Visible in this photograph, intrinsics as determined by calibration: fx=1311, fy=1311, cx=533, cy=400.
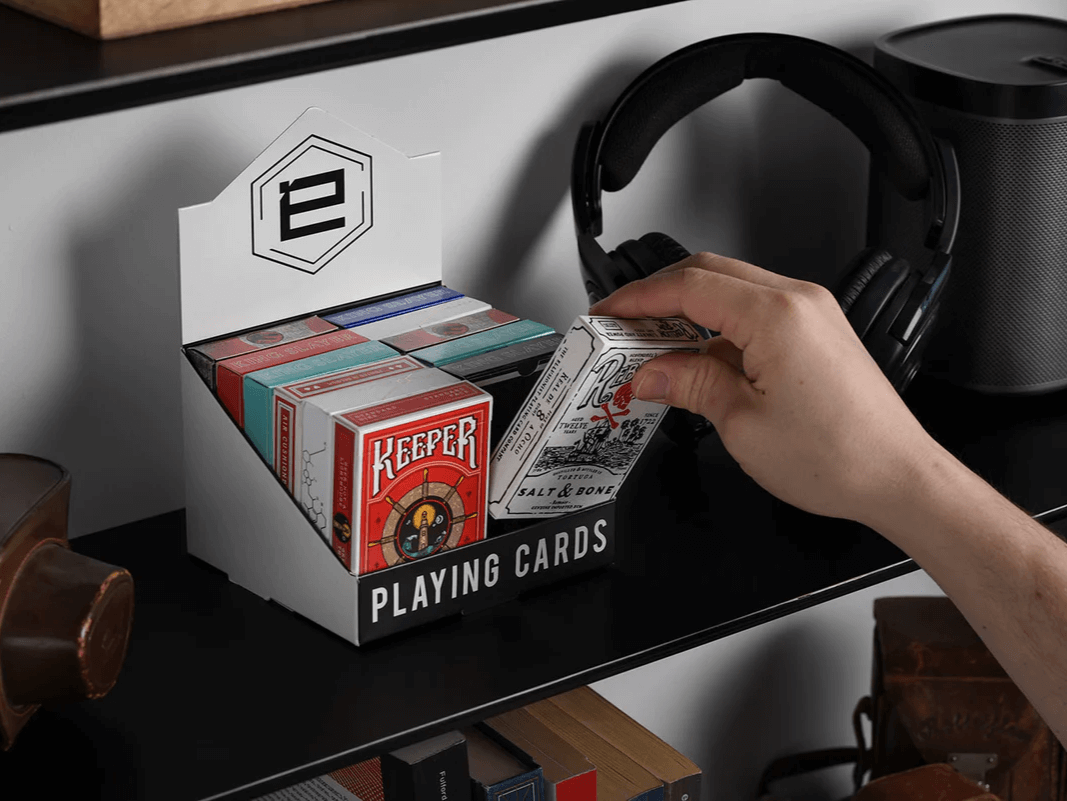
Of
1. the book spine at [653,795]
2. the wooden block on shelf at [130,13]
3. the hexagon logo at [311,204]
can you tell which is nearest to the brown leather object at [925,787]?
the book spine at [653,795]

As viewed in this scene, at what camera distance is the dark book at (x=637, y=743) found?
3.56 feet

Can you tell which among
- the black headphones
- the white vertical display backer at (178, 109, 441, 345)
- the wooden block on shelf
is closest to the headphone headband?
the black headphones

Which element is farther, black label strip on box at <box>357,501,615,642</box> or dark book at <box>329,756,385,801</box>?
dark book at <box>329,756,385,801</box>

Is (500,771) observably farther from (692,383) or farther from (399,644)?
(692,383)

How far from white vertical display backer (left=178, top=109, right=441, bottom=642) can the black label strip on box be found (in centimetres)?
2

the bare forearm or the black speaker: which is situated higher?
the black speaker

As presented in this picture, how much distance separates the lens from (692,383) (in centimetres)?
83

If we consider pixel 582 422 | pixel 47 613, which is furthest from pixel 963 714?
pixel 47 613

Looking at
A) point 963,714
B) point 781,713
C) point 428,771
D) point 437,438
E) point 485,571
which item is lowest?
point 781,713

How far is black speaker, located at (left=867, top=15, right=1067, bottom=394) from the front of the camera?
1.06m

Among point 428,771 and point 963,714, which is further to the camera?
point 963,714

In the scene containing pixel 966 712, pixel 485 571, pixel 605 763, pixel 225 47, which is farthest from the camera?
pixel 966 712

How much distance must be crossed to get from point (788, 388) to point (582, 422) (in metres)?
0.13

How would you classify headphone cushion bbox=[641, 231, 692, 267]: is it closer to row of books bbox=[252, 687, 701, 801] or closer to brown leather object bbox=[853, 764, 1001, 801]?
row of books bbox=[252, 687, 701, 801]
